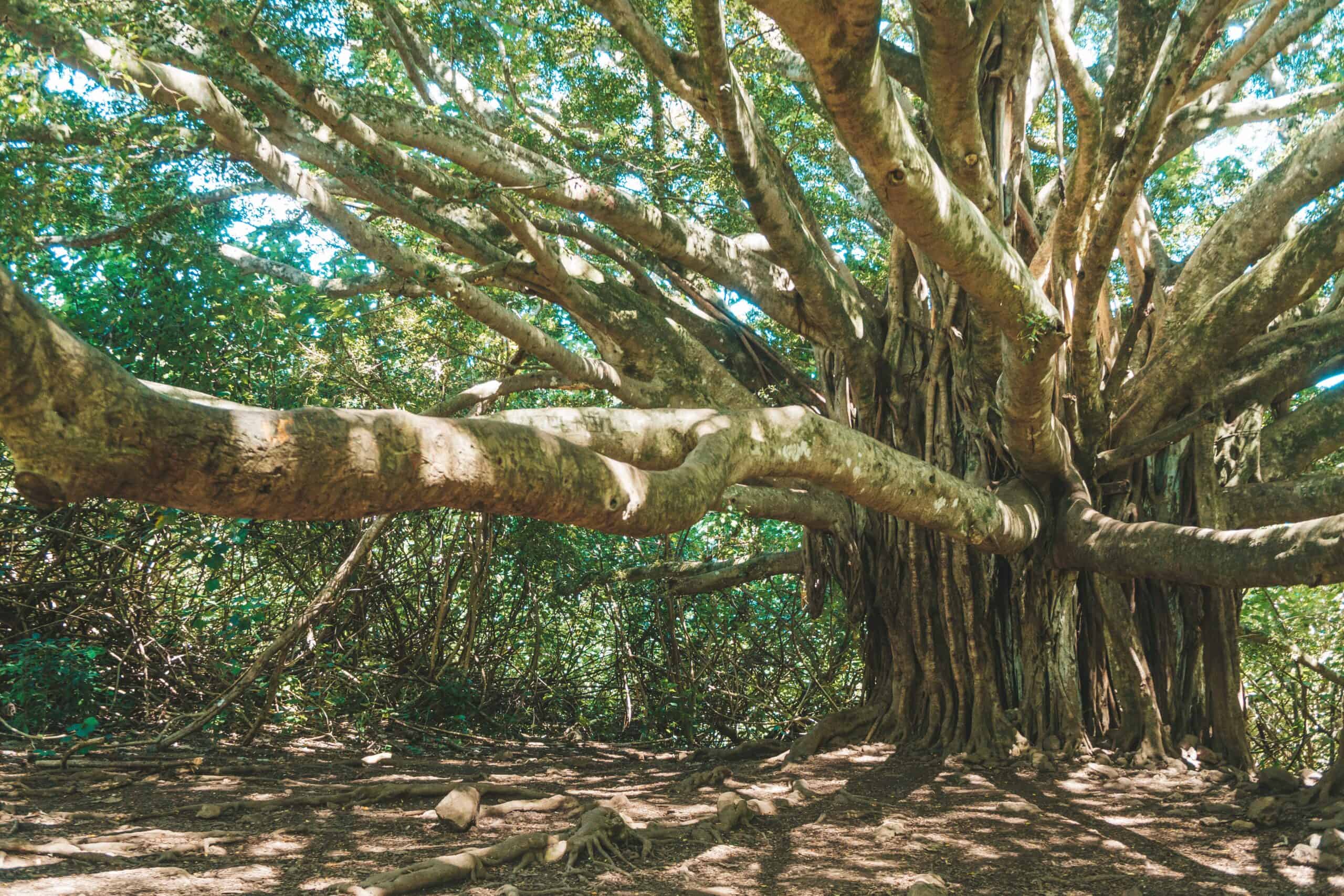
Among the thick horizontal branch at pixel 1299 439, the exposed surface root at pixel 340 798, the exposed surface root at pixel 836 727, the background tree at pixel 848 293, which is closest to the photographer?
the background tree at pixel 848 293

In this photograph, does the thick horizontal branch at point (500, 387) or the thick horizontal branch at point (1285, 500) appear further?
the thick horizontal branch at point (500, 387)

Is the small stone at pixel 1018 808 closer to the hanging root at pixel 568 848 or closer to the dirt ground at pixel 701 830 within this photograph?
the dirt ground at pixel 701 830

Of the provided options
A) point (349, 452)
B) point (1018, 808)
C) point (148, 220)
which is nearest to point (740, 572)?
point (1018, 808)

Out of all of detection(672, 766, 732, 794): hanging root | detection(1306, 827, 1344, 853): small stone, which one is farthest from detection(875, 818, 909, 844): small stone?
detection(1306, 827, 1344, 853): small stone

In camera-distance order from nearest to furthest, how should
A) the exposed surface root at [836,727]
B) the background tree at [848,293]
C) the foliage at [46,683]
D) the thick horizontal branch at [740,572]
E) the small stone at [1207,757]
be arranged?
the background tree at [848,293] < the small stone at [1207,757] < the foliage at [46,683] < the exposed surface root at [836,727] < the thick horizontal branch at [740,572]

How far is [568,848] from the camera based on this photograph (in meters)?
3.33

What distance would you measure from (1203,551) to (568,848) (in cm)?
287

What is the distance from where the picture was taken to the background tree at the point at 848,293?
327cm

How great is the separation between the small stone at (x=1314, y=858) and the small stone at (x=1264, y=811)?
42 cm

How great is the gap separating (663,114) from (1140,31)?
4447mm

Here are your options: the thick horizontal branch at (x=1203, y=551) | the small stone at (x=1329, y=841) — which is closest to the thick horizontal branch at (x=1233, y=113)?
the thick horizontal branch at (x=1203, y=551)

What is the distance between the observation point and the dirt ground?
10.1 ft

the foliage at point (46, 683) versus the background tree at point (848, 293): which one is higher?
the background tree at point (848, 293)

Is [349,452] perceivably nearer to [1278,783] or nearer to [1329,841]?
[1329,841]
